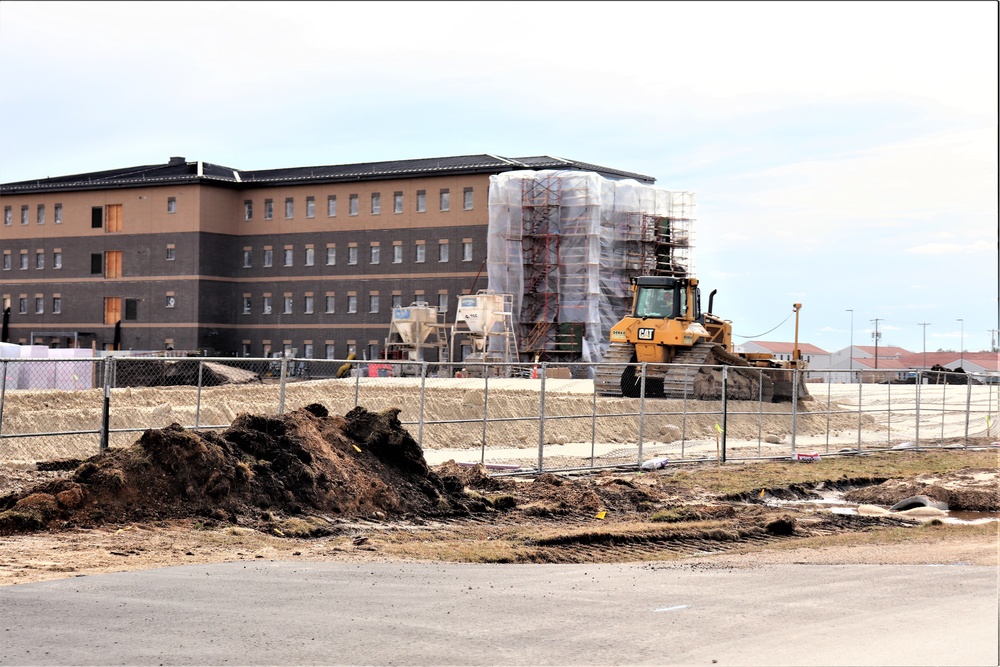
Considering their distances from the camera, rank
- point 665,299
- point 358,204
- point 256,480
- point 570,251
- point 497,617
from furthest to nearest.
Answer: point 358,204, point 570,251, point 665,299, point 256,480, point 497,617

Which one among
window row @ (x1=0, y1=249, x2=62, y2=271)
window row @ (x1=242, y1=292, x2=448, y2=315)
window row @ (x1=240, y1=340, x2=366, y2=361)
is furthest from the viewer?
window row @ (x1=0, y1=249, x2=62, y2=271)

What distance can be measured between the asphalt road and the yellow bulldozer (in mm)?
25083

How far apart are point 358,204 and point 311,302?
758cm

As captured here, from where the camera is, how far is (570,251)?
64250 mm

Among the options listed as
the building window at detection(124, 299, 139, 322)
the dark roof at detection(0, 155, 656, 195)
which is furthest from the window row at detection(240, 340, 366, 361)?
the dark roof at detection(0, 155, 656, 195)

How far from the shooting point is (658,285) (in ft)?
124

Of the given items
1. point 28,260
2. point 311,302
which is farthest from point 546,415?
point 28,260

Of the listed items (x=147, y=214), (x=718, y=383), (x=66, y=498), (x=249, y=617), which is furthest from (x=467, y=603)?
(x=147, y=214)

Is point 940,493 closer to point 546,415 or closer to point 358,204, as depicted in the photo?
point 546,415

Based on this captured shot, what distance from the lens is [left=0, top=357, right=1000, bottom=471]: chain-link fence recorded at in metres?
21.9

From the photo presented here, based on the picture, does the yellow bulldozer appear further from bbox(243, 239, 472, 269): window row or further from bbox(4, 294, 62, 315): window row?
bbox(4, 294, 62, 315): window row

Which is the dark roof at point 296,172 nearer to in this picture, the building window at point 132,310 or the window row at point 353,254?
the window row at point 353,254

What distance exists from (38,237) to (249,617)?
81.3 meters

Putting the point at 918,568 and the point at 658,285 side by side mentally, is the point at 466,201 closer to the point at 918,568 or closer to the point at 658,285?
the point at 658,285
